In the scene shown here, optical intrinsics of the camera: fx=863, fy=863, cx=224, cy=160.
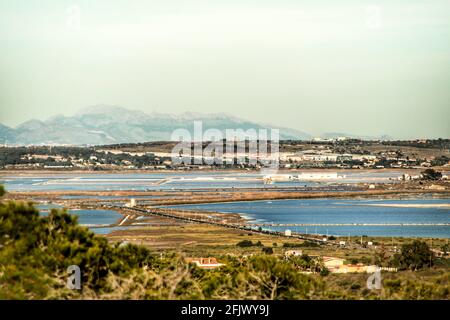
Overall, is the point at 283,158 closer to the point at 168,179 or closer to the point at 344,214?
the point at 168,179

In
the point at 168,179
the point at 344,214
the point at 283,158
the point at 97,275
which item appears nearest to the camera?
the point at 97,275

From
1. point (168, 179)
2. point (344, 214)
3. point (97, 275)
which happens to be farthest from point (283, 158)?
point (97, 275)

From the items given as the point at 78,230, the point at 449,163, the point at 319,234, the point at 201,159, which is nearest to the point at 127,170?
the point at 201,159

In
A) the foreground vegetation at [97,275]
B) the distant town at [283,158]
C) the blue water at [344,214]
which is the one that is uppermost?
the foreground vegetation at [97,275]

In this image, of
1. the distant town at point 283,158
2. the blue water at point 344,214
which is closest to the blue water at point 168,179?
the distant town at point 283,158

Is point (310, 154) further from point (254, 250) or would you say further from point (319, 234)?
point (254, 250)

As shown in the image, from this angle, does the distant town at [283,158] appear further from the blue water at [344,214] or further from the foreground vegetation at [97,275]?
the foreground vegetation at [97,275]

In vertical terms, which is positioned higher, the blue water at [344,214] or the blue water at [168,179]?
the blue water at [344,214]
